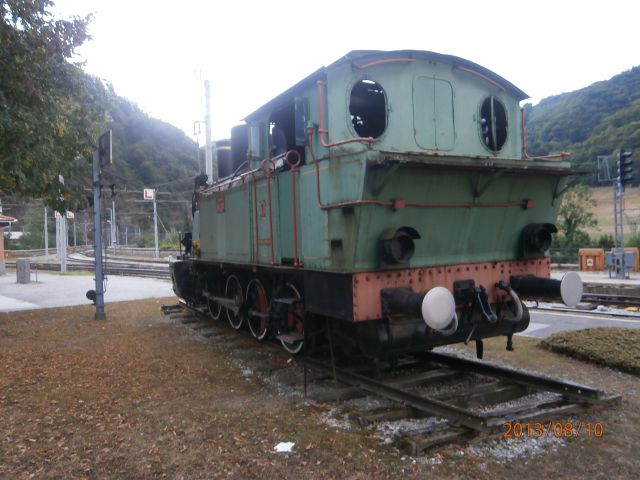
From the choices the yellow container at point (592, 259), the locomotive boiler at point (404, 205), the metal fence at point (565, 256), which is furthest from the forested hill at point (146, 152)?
the locomotive boiler at point (404, 205)

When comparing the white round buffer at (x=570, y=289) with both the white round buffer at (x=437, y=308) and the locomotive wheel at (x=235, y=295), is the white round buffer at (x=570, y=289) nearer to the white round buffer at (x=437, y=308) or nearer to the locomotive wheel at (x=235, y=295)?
the white round buffer at (x=437, y=308)

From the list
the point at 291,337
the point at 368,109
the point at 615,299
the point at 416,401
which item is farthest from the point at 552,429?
the point at 615,299

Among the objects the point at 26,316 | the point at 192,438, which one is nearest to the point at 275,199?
the point at 192,438

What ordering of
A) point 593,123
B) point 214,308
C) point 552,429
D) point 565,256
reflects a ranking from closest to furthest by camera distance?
point 552,429 < point 214,308 < point 565,256 < point 593,123

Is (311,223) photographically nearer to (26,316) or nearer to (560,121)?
(26,316)

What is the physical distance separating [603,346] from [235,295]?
17.5 feet

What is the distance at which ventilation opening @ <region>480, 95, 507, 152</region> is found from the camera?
5621 millimetres

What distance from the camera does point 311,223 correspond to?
5004 mm

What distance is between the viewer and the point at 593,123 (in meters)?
67.6

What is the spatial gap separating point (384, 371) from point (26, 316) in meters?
9.30

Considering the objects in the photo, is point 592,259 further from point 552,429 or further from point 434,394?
point 552,429

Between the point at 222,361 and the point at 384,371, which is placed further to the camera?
the point at 222,361

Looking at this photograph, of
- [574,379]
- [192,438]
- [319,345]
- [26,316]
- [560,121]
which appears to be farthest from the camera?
[560,121]

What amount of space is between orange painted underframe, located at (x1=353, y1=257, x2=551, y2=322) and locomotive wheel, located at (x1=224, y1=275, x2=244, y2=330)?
3.65m
